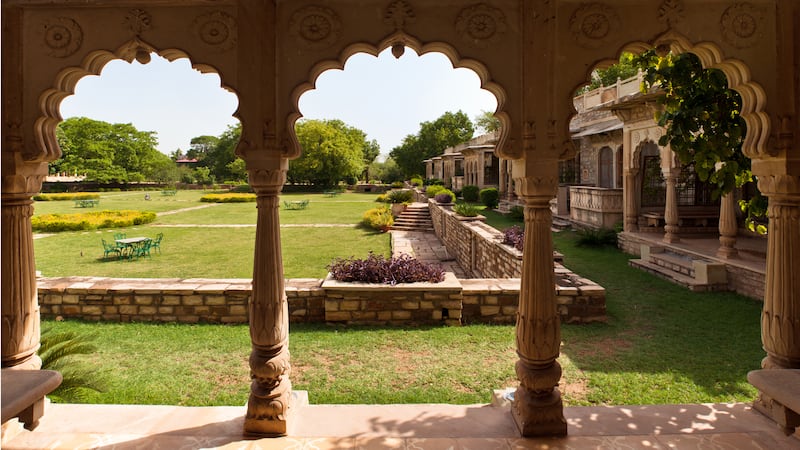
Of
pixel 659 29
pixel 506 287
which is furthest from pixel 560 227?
pixel 659 29

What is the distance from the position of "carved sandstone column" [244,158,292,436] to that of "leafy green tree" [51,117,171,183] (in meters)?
60.8

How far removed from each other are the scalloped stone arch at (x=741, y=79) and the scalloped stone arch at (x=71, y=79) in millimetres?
2884

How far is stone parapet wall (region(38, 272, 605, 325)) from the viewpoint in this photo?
Result: 6684mm

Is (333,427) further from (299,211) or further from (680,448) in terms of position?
(299,211)

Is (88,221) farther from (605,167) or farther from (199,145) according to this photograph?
(199,145)

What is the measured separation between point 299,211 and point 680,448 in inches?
1068

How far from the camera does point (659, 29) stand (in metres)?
3.14

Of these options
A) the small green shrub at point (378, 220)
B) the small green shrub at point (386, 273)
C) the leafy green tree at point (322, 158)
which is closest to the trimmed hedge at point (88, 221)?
the small green shrub at point (378, 220)

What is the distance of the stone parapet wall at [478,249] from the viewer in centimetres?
923

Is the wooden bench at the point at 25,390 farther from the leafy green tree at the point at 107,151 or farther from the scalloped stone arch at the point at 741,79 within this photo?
the leafy green tree at the point at 107,151

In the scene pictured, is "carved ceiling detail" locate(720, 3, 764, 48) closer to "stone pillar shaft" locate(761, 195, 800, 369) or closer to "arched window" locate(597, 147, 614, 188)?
"stone pillar shaft" locate(761, 195, 800, 369)

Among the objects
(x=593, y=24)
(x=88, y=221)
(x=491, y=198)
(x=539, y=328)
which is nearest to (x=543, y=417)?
(x=539, y=328)

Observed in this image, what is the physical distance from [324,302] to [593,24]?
16.7ft

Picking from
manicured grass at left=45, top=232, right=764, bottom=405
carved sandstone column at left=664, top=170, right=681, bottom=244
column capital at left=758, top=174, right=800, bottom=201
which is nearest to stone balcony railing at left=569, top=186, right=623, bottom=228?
carved sandstone column at left=664, top=170, right=681, bottom=244
